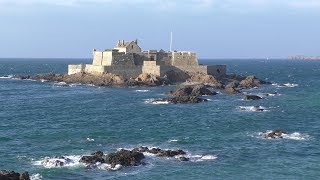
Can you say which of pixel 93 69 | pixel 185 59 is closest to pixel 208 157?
pixel 185 59

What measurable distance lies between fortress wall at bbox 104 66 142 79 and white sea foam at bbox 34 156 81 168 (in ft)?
191

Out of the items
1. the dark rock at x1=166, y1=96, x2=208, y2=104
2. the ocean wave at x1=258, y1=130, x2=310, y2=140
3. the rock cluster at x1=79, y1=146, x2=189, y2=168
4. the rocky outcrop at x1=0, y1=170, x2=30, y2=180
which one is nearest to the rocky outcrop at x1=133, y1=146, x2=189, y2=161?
the rock cluster at x1=79, y1=146, x2=189, y2=168

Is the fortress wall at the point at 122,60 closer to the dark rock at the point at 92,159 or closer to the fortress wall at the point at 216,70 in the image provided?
the fortress wall at the point at 216,70

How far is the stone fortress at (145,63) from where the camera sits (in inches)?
3642

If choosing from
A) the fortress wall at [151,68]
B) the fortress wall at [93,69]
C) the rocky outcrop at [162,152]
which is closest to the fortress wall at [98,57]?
the fortress wall at [93,69]

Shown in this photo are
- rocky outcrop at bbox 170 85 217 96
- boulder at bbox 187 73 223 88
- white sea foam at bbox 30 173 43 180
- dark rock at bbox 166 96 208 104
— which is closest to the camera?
white sea foam at bbox 30 173 43 180

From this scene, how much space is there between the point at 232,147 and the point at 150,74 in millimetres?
53633

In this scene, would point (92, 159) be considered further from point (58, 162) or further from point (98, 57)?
point (98, 57)

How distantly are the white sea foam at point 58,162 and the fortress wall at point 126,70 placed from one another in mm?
58199

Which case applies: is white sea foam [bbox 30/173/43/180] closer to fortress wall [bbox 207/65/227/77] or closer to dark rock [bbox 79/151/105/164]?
dark rock [bbox 79/151/105/164]

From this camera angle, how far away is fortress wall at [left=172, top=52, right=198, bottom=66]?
3718 inches

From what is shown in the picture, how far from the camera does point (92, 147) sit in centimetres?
3878

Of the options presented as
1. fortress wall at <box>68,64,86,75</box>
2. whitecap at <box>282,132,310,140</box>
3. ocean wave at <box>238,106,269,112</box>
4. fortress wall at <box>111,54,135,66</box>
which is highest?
fortress wall at <box>111,54,135,66</box>

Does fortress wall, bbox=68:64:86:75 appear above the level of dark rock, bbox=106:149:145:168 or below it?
above
